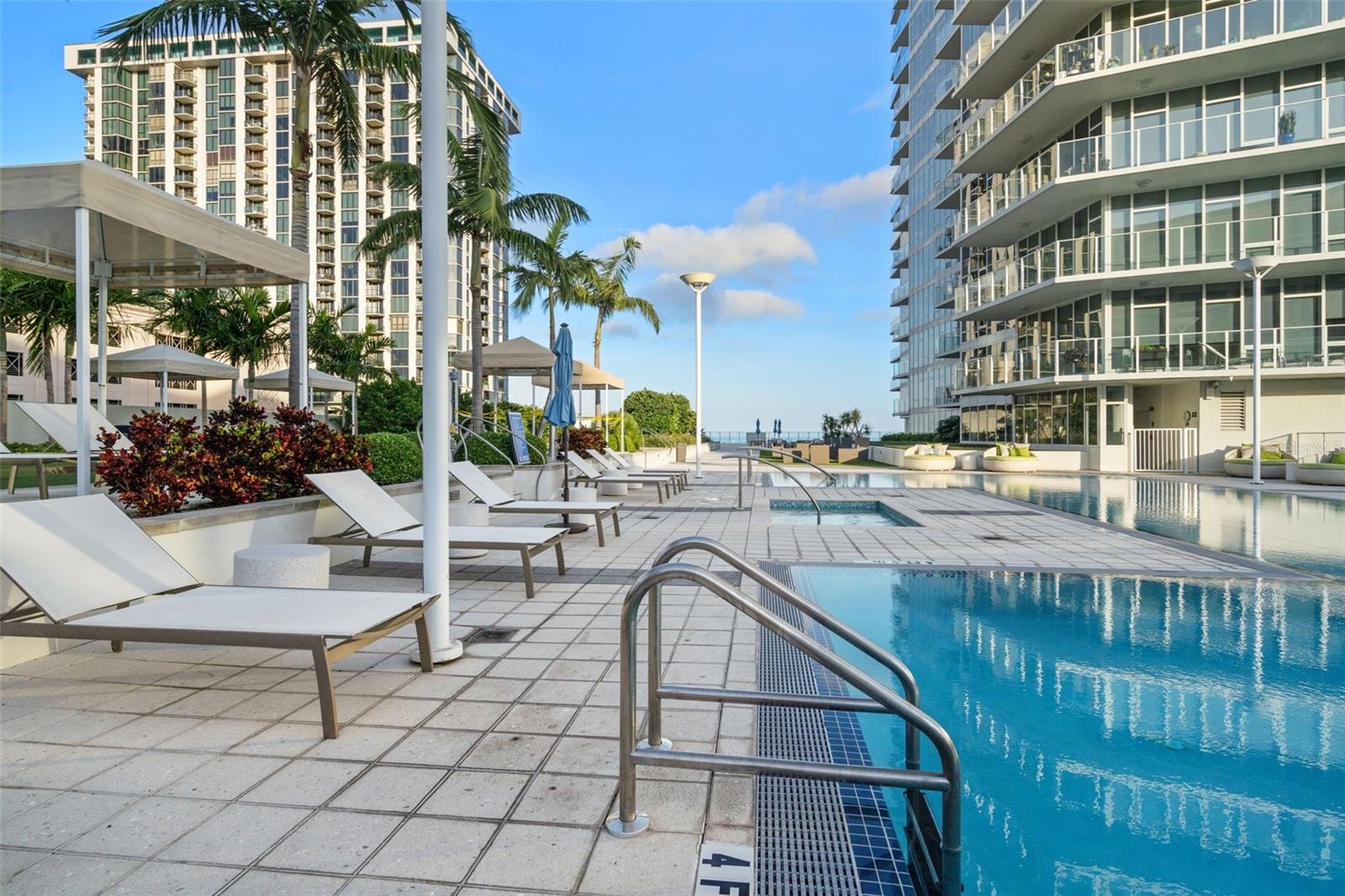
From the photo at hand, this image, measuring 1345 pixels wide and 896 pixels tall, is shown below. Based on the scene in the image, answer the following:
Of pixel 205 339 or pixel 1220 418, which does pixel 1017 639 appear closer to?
pixel 1220 418

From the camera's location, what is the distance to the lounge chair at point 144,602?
9.73 feet

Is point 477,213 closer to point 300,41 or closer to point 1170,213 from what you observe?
point 300,41

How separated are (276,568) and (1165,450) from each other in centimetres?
2584

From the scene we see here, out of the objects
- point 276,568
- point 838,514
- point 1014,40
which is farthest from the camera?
point 1014,40

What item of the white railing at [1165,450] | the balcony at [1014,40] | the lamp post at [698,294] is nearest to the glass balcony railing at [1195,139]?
the balcony at [1014,40]

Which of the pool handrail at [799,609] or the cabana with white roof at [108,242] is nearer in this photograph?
the pool handrail at [799,609]

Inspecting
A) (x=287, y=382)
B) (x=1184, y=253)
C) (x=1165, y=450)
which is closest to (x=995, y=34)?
(x=1184, y=253)

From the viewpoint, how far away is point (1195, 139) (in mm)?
20391

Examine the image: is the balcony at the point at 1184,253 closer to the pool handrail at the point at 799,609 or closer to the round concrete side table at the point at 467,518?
the round concrete side table at the point at 467,518

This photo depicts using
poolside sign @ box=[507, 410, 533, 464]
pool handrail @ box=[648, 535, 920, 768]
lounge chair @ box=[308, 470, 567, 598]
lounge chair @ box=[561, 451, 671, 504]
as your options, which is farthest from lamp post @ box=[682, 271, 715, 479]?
pool handrail @ box=[648, 535, 920, 768]

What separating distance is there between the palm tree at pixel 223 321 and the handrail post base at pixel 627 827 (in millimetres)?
23894

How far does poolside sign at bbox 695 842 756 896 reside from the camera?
192 cm

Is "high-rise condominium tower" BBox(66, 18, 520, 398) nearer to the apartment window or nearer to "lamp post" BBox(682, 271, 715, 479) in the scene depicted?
"lamp post" BBox(682, 271, 715, 479)

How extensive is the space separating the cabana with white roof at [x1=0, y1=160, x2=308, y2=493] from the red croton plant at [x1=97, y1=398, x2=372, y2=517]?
12.2 inches
